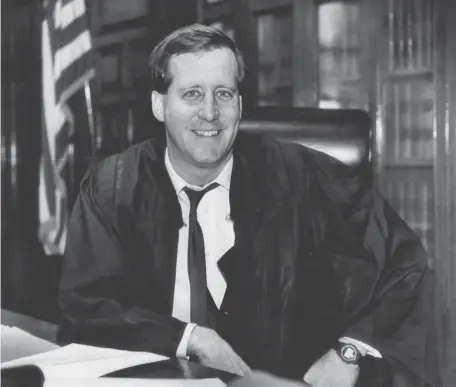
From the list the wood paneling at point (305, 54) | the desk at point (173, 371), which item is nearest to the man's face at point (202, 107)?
the wood paneling at point (305, 54)

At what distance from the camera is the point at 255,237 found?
134cm

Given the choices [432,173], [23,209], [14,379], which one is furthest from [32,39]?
[432,173]

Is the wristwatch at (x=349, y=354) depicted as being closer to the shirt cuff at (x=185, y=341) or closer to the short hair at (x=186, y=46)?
the shirt cuff at (x=185, y=341)

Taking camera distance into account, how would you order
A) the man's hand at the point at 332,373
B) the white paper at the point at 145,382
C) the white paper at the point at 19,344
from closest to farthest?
the white paper at the point at 145,382 < the man's hand at the point at 332,373 < the white paper at the point at 19,344

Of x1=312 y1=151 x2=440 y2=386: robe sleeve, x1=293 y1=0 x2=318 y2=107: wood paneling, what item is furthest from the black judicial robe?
x1=293 y1=0 x2=318 y2=107: wood paneling

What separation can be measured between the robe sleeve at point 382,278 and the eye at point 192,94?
11.9 inches

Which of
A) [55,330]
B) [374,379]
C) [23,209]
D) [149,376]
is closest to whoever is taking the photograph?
[149,376]

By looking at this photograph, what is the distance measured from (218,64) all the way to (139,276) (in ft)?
1.60

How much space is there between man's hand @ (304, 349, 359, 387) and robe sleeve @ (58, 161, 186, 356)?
0.94ft

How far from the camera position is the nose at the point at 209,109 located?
4.30 ft

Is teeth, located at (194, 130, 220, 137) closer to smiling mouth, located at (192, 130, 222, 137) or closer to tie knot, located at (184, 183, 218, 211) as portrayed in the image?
smiling mouth, located at (192, 130, 222, 137)

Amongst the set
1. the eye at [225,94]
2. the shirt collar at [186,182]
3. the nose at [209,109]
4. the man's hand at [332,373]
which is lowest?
the man's hand at [332,373]

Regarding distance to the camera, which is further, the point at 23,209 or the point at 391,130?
the point at 23,209

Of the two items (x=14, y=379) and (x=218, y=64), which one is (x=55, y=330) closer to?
(x=14, y=379)
